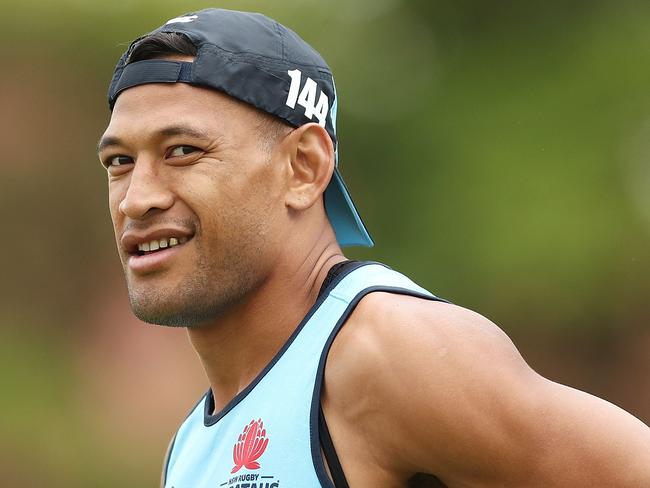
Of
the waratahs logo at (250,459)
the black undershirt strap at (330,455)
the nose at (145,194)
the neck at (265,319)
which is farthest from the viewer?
the neck at (265,319)

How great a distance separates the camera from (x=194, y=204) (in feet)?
10.5

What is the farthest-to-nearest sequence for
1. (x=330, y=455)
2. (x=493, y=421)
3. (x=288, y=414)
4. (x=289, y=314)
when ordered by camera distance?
(x=289, y=314) → (x=288, y=414) → (x=330, y=455) → (x=493, y=421)

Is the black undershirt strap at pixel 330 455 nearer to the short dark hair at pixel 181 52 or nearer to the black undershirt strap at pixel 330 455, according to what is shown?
the black undershirt strap at pixel 330 455

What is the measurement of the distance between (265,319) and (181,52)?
2.74ft

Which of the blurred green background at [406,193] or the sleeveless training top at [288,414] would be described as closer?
the sleeveless training top at [288,414]

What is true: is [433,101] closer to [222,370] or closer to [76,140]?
[76,140]

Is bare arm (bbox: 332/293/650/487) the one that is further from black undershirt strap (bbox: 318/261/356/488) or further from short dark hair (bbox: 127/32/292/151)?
short dark hair (bbox: 127/32/292/151)

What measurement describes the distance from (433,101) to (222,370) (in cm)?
873

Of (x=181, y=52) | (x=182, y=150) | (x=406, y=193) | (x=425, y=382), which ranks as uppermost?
(x=181, y=52)

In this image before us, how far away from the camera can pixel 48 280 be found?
12.1m

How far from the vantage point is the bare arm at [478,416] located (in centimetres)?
265

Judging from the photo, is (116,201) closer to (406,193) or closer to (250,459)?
(250,459)

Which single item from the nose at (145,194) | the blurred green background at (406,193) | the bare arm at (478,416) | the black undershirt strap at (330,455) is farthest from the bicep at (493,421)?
the blurred green background at (406,193)

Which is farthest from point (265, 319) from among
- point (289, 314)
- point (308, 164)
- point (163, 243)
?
point (308, 164)
